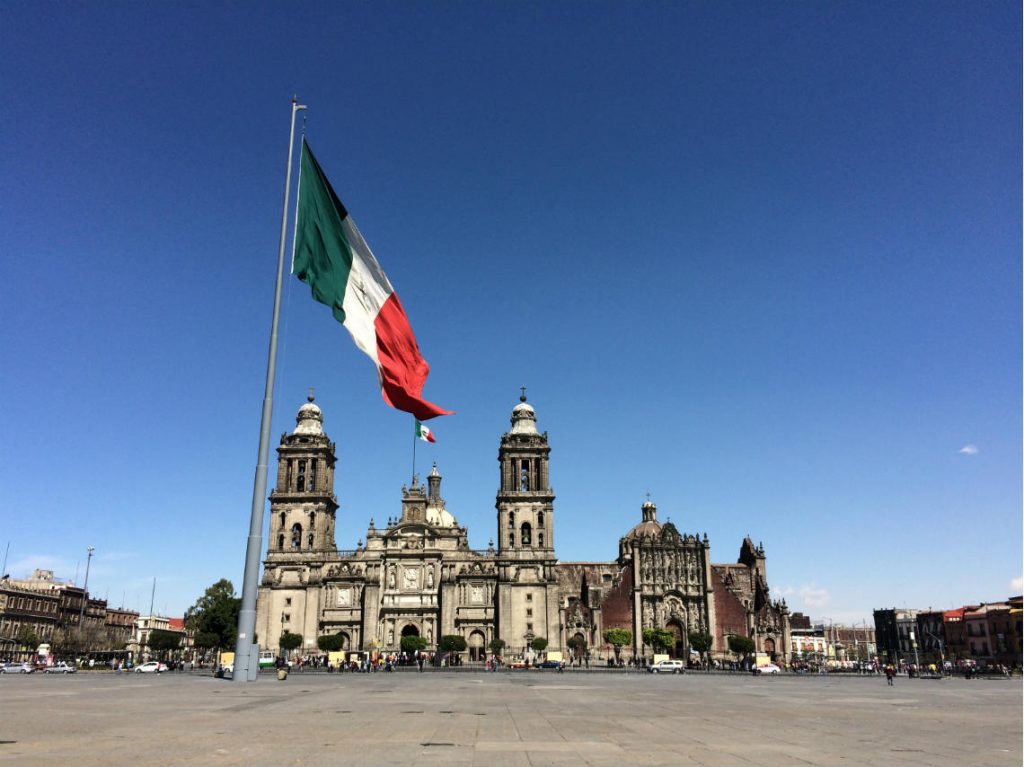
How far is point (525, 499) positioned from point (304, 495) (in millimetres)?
25701

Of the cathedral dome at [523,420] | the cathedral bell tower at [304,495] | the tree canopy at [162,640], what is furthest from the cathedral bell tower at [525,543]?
the tree canopy at [162,640]

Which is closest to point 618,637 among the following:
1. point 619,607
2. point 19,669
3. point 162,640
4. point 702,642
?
point 619,607

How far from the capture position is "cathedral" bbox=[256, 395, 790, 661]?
8706 cm

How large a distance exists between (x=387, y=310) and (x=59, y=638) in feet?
375

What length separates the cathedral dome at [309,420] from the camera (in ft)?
313

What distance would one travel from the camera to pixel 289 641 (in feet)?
274

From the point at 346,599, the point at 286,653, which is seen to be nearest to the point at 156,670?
the point at 286,653

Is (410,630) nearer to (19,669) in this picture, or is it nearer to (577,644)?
(577,644)

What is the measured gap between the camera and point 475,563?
294 ft

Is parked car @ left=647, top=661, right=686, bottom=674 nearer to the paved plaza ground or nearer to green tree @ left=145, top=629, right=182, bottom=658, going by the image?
the paved plaza ground

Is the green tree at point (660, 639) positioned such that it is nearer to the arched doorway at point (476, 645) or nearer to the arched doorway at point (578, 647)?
the arched doorway at point (578, 647)

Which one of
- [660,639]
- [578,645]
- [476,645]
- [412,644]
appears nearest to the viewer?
[412,644]

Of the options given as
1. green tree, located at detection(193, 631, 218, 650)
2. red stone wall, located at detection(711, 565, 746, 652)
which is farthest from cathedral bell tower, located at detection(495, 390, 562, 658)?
green tree, located at detection(193, 631, 218, 650)

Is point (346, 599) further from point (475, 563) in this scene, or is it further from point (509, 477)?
point (509, 477)
